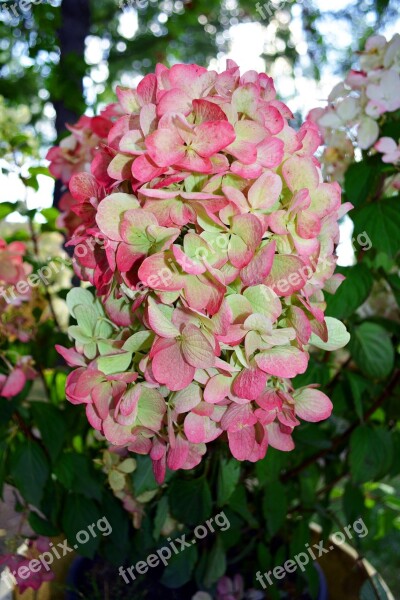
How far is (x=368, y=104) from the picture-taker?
0.58 m

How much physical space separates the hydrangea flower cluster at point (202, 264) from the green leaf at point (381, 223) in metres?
0.19

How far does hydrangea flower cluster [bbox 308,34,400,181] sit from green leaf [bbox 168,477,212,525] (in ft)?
1.22

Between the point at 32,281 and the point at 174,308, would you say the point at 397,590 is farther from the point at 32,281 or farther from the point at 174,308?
the point at 174,308

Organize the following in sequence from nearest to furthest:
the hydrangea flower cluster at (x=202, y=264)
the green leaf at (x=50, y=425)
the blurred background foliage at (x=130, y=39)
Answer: the hydrangea flower cluster at (x=202, y=264) < the green leaf at (x=50, y=425) < the blurred background foliage at (x=130, y=39)

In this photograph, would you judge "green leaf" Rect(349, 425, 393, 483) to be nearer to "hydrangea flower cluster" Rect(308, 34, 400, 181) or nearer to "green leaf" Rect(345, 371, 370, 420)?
"green leaf" Rect(345, 371, 370, 420)

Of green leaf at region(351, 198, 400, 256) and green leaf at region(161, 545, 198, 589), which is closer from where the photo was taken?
green leaf at region(351, 198, 400, 256)

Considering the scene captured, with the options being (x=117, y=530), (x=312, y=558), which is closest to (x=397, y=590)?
(x=312, y=558)

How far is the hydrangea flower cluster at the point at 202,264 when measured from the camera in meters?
0.34

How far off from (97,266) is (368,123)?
1.10ft

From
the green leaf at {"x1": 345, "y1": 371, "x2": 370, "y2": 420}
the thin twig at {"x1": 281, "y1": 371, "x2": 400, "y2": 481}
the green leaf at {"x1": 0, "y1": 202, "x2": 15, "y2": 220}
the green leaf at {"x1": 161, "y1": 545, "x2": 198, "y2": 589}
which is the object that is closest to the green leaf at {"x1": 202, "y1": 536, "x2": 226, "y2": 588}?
the green leaf at {"x1": 161, "y1": 545, "x2": 198, "y2": 589}

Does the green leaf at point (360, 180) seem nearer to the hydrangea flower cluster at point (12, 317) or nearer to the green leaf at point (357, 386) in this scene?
the green leaf at point (357, 386)

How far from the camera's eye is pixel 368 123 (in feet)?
1.93

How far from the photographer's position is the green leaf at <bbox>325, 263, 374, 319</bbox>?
1.95 ft

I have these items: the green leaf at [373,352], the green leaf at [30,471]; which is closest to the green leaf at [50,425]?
the green leaf at [30,471]
